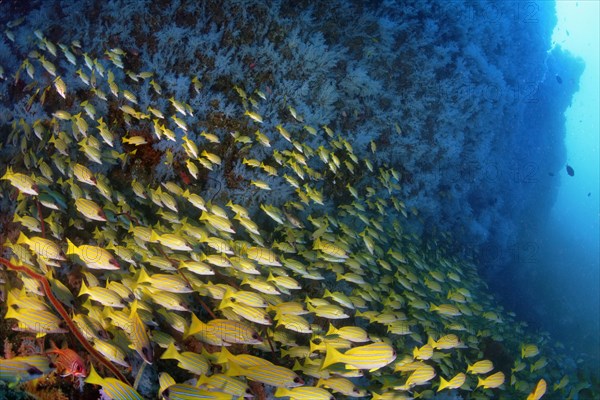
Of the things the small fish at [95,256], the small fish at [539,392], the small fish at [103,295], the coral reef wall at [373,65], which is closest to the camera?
the small fish at [103,295]

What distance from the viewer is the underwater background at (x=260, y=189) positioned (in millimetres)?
4312

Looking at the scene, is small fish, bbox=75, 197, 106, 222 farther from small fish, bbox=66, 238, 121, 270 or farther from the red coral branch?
the red coral branch

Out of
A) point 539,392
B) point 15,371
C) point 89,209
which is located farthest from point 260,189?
point 539,392

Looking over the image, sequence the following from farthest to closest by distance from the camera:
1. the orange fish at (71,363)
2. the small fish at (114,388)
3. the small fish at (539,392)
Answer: the small fish at (539,392), the orange fish at (71,363), the small fish at (114,388)

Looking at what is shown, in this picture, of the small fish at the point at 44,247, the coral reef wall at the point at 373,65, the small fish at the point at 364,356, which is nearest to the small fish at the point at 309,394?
the small fish at the point at 364,356

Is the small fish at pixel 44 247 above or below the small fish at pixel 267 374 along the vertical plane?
below

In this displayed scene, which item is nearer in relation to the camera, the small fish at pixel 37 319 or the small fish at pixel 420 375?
the small fish at pixel 37 319

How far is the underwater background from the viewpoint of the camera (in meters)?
4.31

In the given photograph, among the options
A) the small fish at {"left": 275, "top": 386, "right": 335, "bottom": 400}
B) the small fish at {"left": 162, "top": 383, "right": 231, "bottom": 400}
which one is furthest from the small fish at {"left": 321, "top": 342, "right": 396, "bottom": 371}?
the small fish at {"left": 162, "top": 383, "right": 231, "bottom": 400}

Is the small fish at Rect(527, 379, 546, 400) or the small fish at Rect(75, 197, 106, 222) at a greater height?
the small fish at Rect(527, 379, 546, 400)

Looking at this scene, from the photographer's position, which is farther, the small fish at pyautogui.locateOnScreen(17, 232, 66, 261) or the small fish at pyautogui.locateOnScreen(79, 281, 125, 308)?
the small fish at pyautogui.locateOnScreen(17, 232, 66, 261)

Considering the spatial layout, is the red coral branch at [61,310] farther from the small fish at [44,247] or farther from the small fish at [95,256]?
the small fish at [44,247]

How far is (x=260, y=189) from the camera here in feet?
25.7

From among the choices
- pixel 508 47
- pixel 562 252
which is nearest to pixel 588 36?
pixel 562 252
